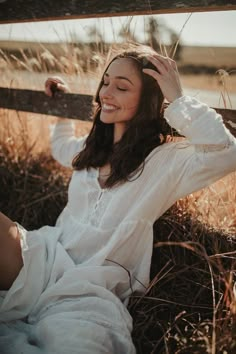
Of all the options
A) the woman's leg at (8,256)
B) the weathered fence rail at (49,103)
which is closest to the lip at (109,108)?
the weathered fence rail at (49,103)

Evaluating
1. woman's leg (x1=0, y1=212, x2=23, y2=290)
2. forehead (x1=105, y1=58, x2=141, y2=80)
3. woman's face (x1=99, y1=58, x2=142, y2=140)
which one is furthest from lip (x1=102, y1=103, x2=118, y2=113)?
woman's leg (x1=0, y1=212, x2=23, y2=290)

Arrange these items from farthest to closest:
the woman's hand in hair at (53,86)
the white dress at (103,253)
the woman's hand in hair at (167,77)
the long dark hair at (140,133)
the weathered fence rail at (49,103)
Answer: the woman's hand in hair at (53,86), the weathered fence rail at (49,103), the long dark hair at (140,133), the woman's hand in hair at (167,77), the white dress at (103,253)

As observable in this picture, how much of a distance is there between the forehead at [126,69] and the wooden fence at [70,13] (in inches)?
10.6

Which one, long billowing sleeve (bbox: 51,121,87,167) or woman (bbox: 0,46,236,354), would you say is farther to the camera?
long billowing sleeve (bbox: 51,121,87,167)

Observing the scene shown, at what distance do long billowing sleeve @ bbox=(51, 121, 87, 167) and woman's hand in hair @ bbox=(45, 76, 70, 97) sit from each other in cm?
20

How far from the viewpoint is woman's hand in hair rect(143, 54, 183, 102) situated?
1921mm

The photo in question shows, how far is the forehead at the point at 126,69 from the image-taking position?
6.83ft

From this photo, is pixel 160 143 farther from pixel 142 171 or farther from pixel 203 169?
pixel 203 169

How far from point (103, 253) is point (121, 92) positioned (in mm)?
742

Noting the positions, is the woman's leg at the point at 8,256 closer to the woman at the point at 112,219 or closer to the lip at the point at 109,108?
Result: the woman at the point at 112,219

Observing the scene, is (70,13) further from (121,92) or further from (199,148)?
(199,148)

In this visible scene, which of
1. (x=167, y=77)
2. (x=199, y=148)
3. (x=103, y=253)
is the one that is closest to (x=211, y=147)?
(x=199, y=148)

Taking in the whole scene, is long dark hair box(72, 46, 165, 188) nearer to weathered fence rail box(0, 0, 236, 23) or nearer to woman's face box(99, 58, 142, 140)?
woman's face box(99, 58, 142, 140)

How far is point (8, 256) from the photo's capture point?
1.88m
